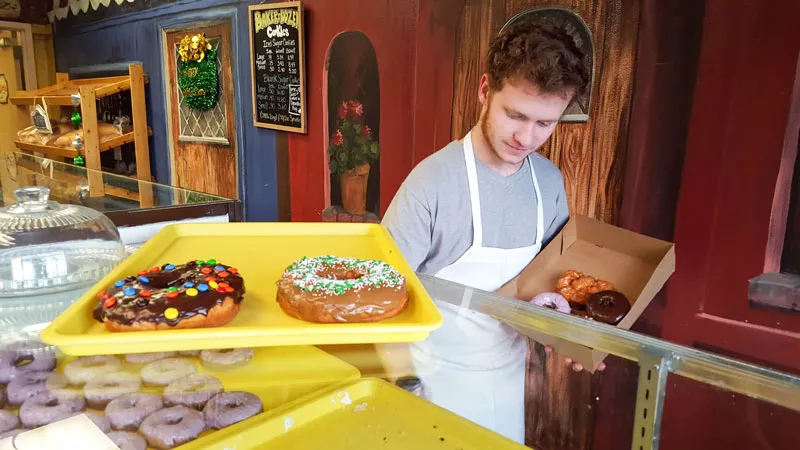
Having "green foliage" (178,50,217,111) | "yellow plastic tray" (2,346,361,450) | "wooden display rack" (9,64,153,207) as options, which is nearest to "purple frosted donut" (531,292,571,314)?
"yellow plastic tray" (2,346,361,450)

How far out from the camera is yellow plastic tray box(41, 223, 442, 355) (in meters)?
0.78

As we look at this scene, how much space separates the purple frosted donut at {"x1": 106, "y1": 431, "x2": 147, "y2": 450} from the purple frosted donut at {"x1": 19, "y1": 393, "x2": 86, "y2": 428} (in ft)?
0.34

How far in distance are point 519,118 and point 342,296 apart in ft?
5.44

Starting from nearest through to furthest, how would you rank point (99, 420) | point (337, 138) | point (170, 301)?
point (170, 301), point (99, 420), point (337, 138)

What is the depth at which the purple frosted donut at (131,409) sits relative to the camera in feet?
3.17

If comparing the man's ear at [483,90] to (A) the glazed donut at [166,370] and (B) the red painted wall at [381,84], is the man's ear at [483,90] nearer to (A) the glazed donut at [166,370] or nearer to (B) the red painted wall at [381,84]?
(B) the red painted wall at [381,84]

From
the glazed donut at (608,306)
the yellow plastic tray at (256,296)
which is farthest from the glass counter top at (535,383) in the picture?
the glazed donut at (608,306)

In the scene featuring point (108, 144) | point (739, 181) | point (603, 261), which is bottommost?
point (603, 261)

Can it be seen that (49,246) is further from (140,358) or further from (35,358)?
(140,358)

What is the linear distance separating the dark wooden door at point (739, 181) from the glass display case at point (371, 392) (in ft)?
3.63

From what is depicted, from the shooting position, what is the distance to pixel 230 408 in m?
0.98

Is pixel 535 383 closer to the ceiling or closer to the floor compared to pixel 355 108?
closer to the floor

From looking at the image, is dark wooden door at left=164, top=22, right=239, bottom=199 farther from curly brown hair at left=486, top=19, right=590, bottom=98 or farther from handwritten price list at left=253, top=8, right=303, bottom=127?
curly brown hair at left=486, top=19, right=590, bottom=98

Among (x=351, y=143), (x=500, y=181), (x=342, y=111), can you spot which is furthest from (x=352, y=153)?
(x=500, y=181)
